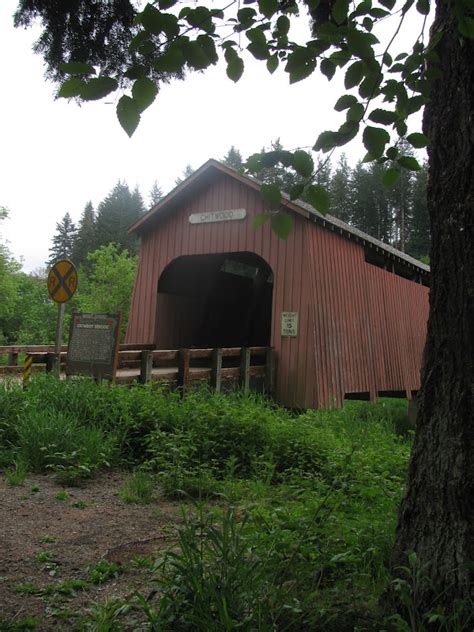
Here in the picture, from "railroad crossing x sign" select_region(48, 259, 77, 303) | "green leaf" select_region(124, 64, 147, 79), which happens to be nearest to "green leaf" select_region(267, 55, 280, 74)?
"green leaf" select_region(124, 64, 147, 79)

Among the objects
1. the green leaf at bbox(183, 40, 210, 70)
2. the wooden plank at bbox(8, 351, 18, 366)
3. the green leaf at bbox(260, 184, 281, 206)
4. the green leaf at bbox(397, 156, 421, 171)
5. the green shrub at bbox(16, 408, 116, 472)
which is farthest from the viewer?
the wooden plank at bbox(8, 351, 18, 366)

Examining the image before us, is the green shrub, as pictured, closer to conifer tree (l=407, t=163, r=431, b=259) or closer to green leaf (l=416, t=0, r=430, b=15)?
green leaf (l=416, t=0, r=430, b=15)

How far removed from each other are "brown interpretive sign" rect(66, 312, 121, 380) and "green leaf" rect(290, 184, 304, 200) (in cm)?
659

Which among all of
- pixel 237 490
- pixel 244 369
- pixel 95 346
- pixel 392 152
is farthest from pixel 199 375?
pixel 392 152

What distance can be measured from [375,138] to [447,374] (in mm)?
1006

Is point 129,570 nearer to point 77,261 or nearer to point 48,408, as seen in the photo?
point 48,408

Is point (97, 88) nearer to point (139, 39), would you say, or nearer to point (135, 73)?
point (135, 73)

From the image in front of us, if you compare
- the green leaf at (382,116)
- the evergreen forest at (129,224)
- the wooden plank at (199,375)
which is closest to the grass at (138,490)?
the green leaf at (382,116)

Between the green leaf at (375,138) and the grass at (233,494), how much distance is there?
4.84 ft

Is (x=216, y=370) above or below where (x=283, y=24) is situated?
below

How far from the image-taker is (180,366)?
9.98 metres

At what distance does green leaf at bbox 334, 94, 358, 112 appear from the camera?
82.2 inches

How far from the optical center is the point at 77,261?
2448 inches

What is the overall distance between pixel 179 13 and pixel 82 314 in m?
7.47
